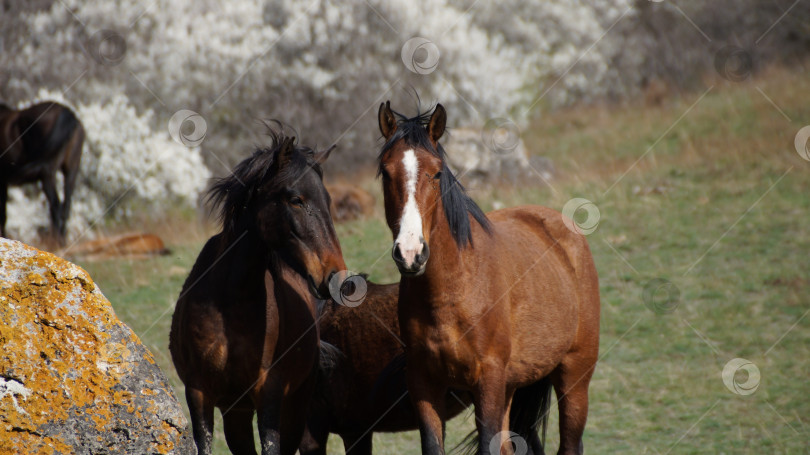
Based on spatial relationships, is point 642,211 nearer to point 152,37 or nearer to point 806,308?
point 806,308

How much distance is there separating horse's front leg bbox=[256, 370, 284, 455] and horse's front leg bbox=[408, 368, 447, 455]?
767 mm

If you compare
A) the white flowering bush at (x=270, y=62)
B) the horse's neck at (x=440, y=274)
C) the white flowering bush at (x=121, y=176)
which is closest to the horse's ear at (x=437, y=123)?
the horse's neck at (x=440, y=274)

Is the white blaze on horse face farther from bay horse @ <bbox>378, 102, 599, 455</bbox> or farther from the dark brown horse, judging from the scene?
the dark brown horse

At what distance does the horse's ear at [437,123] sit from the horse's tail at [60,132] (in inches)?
378

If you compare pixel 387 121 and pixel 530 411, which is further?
pixel 530 411

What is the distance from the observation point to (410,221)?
416 centimetres

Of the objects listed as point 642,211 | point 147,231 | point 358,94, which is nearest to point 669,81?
point 358,94

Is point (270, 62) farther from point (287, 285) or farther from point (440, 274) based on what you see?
point (440, 274)

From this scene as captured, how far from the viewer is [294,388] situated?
5.08 m

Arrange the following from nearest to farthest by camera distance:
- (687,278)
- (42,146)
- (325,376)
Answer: (325,376) → (687,278) → (42,146)

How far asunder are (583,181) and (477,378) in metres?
10.4

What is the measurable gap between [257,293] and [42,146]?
914 cm

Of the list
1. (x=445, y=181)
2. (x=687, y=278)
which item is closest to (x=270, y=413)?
(x=445, y=181)

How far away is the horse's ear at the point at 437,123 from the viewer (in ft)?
Answer: 15.2
